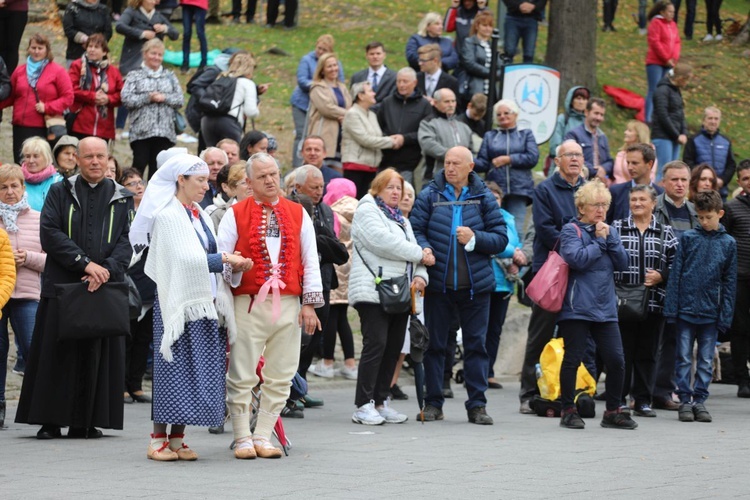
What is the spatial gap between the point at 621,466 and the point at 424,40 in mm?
10912

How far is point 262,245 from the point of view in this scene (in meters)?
8.65

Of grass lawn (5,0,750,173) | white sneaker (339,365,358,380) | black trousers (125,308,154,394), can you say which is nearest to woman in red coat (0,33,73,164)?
black trousers (125,308,154,394)

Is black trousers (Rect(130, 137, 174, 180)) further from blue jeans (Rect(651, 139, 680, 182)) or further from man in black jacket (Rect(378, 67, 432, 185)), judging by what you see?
blue jeans (Rect(651, 139, 680, 182))

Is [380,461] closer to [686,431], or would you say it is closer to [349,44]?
[686,431]

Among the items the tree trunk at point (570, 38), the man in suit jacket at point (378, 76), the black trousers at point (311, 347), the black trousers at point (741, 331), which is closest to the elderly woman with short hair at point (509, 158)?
the man in suit jacket at point (378, 76)

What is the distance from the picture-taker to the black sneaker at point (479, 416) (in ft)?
35.1

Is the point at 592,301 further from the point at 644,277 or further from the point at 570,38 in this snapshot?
the point at 570,38

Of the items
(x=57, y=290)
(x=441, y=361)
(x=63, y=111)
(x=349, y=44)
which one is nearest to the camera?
(x=57, y=290)

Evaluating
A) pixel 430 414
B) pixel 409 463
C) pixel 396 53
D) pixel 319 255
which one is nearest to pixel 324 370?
pixel 430 414

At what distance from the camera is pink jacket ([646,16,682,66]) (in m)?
21.1

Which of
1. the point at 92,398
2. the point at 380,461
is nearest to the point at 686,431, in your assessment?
the point at 380,461

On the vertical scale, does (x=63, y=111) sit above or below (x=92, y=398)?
above

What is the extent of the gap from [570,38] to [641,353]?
41.9 feet

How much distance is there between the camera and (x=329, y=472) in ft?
26.2
